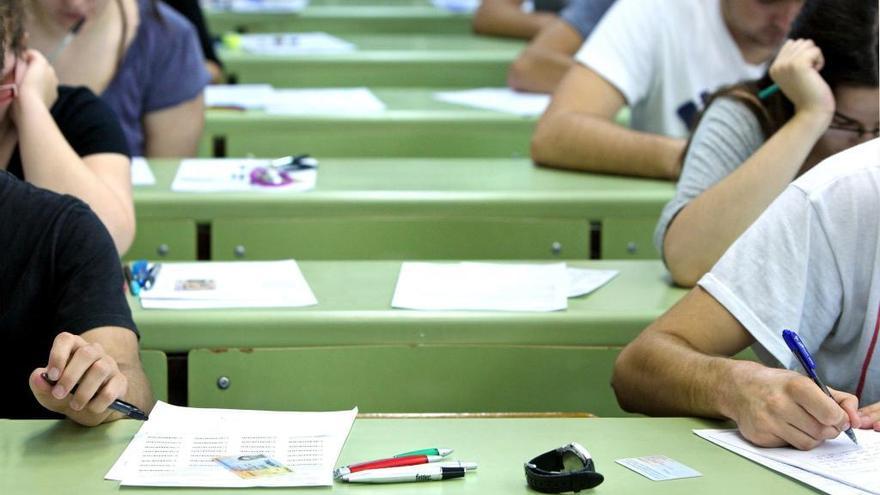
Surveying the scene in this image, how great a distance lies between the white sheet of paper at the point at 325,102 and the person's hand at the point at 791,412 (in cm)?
232

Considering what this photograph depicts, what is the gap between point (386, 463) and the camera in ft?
5.05

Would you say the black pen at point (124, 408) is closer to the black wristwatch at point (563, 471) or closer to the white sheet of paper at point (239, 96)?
the black wristwatch at point (563, 471)

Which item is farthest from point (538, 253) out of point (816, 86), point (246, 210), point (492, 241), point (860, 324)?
point (860, 324)

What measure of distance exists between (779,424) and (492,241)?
1422mm

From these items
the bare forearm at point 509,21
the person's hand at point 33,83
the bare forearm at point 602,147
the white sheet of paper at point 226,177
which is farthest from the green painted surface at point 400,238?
the bare forearm at point 509,21

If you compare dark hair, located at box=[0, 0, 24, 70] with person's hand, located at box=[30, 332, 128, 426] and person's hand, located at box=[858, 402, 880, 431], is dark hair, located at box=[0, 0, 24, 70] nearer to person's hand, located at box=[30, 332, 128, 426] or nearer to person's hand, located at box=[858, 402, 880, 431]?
person's hand, located at box=[30, 332, 128, 426]

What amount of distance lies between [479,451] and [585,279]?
885 millimetres

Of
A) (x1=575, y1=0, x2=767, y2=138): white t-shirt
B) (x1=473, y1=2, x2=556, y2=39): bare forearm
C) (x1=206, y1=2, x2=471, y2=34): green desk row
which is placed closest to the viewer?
(x1=575, y1=0, x2=767, y2=138): white t-shirt

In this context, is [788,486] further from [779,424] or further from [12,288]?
[12,288]

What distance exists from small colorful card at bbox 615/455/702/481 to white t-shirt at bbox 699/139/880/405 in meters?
0.27

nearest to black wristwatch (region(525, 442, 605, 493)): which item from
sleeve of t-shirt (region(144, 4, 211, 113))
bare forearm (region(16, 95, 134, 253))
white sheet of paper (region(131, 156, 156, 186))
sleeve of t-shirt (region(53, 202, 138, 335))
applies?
sleeve of t-shirt (region(53, 202, 138, 335))

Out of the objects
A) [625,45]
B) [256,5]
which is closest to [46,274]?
[625,45]

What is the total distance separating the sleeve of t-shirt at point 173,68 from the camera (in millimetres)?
3498

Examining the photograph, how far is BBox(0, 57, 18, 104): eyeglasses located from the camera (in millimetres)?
2426
